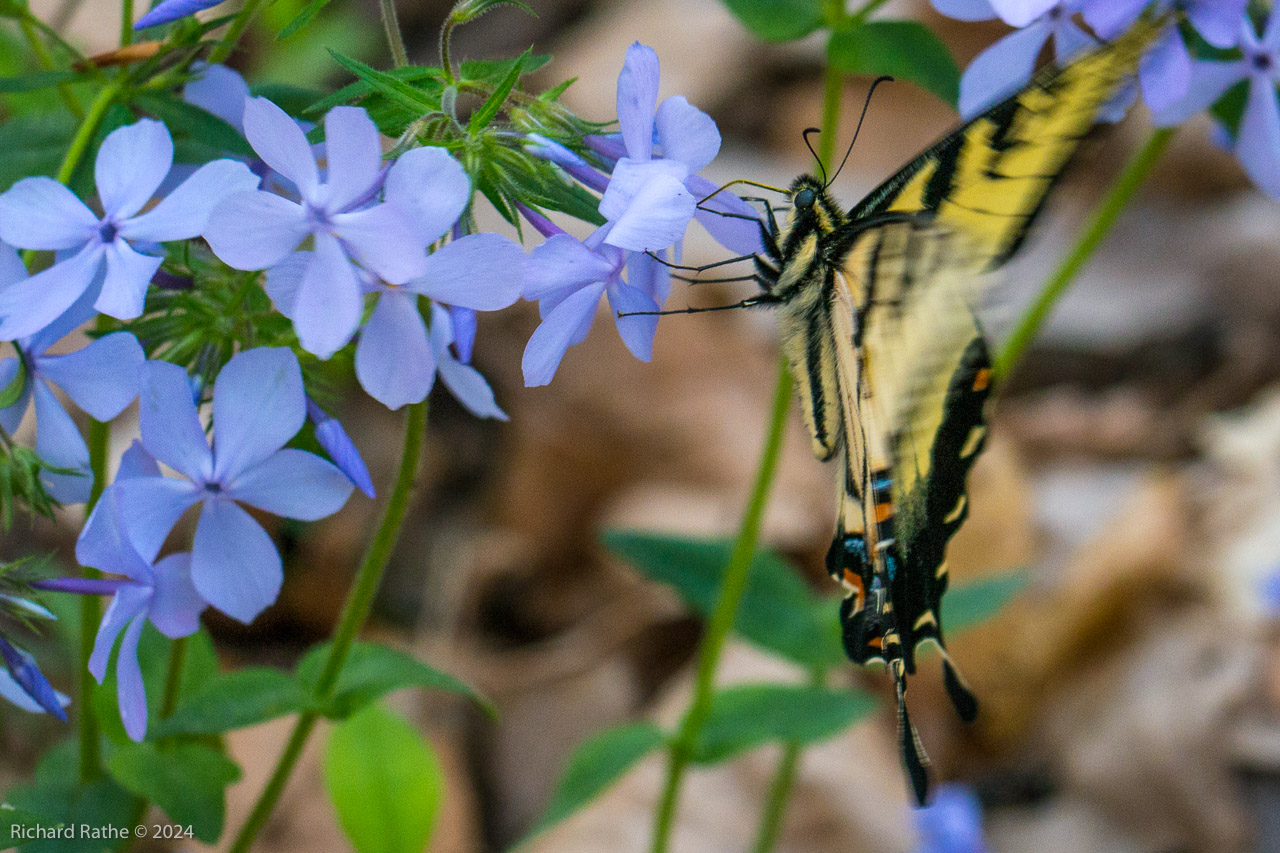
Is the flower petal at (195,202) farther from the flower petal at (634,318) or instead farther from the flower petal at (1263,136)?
the flower petal at (1263,136)

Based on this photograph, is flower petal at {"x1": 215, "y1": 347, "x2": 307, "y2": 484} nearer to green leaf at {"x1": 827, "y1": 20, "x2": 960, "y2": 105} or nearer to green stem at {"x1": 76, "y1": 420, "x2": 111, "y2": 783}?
green stem at {"x1": 76, "y1": 420, "x2": 111, "y2": 783}

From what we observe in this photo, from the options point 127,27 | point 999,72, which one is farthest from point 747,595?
point 127,27

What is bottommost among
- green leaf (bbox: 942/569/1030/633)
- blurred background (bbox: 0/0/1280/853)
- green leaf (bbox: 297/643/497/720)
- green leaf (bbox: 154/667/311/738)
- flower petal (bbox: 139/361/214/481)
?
blurred background (bbox: 0/0/1280/853)

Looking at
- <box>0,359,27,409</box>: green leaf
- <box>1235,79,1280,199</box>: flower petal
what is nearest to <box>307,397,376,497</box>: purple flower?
<box>0,359,27,409</box>: green leaf

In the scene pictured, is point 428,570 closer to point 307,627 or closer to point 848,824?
point 307,627

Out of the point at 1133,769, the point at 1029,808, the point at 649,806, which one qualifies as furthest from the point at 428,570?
the point at 1133,769

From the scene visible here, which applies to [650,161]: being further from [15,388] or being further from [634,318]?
[15,388]
